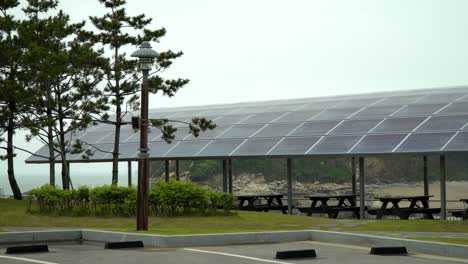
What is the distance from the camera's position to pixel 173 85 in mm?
35719

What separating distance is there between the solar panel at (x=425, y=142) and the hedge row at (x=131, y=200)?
20.5 feet

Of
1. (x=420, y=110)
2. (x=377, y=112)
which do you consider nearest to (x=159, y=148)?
(x=377, y=112)

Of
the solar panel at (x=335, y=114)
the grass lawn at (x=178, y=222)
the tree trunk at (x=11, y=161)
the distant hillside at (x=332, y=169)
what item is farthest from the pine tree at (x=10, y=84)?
the distant hillside at (x=332, y=169)

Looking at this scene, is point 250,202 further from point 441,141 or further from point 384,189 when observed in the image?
point 384,189

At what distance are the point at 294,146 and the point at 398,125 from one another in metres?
3.94

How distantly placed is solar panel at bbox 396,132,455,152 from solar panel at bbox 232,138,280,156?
227 inches

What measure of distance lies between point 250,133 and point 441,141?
9.58 metres

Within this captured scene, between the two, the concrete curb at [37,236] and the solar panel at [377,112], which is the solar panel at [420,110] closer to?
the solar panel at [377,112]

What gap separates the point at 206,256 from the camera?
17141mm

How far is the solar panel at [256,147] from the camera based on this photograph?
33.7 metres

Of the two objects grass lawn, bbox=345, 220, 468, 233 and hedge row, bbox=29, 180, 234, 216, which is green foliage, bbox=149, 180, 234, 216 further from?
grass lawn, bbox=345, 220, 468, 233

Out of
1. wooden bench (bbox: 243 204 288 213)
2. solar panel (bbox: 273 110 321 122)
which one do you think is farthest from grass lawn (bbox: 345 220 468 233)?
solar panel (bbox: 273 110 321 122)

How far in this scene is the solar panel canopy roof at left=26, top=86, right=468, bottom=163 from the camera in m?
30.8

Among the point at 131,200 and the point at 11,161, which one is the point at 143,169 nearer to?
the point at 131,200
